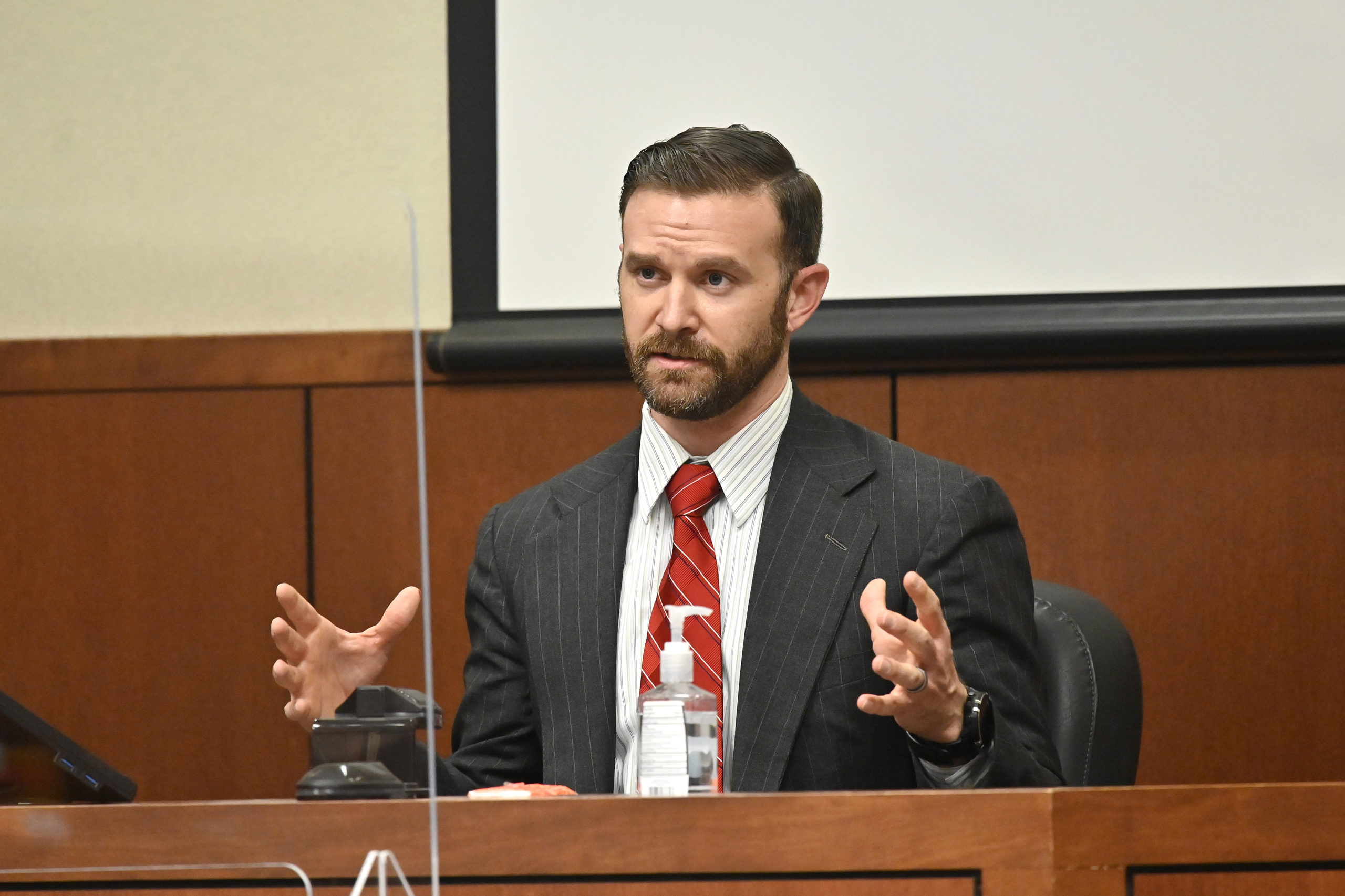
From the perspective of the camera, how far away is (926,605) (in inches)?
42.8

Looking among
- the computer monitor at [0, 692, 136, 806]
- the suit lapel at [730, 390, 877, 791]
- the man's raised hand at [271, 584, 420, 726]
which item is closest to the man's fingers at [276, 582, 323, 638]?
the man's raised hand at [271, 584, 420, 726]

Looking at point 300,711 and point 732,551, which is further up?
point 732,551

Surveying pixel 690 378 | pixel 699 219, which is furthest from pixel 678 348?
pixel 699 219

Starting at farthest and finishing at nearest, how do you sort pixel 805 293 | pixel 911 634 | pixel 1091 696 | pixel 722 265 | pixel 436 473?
1. pixel 436 473
2. pixel 805 293
3. pixel 722 265
4. pixel 1091 696
5. pixel 911 634

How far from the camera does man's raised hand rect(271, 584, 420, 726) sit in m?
1.22

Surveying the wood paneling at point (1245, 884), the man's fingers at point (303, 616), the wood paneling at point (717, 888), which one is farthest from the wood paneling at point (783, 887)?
the man's fingers at point (303, 616)

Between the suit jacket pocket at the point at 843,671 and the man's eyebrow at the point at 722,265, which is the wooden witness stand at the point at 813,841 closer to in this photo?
the suit jacket pocket at the point at 843,671

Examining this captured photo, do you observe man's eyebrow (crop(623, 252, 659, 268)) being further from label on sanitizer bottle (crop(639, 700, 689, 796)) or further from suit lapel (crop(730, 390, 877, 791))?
label on sanitizer bottle (crop(639, 700, 689, 796))

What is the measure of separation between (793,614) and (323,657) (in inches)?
20.3

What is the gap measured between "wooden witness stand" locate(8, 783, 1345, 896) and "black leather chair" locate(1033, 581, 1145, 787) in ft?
1.93

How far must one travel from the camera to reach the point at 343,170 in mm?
2186

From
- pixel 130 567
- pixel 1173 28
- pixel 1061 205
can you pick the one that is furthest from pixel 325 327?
pixel 1173 28

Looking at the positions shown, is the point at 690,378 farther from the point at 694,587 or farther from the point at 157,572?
the point at 157,572

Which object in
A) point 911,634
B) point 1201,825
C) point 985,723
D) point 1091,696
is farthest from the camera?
point 1091,696
